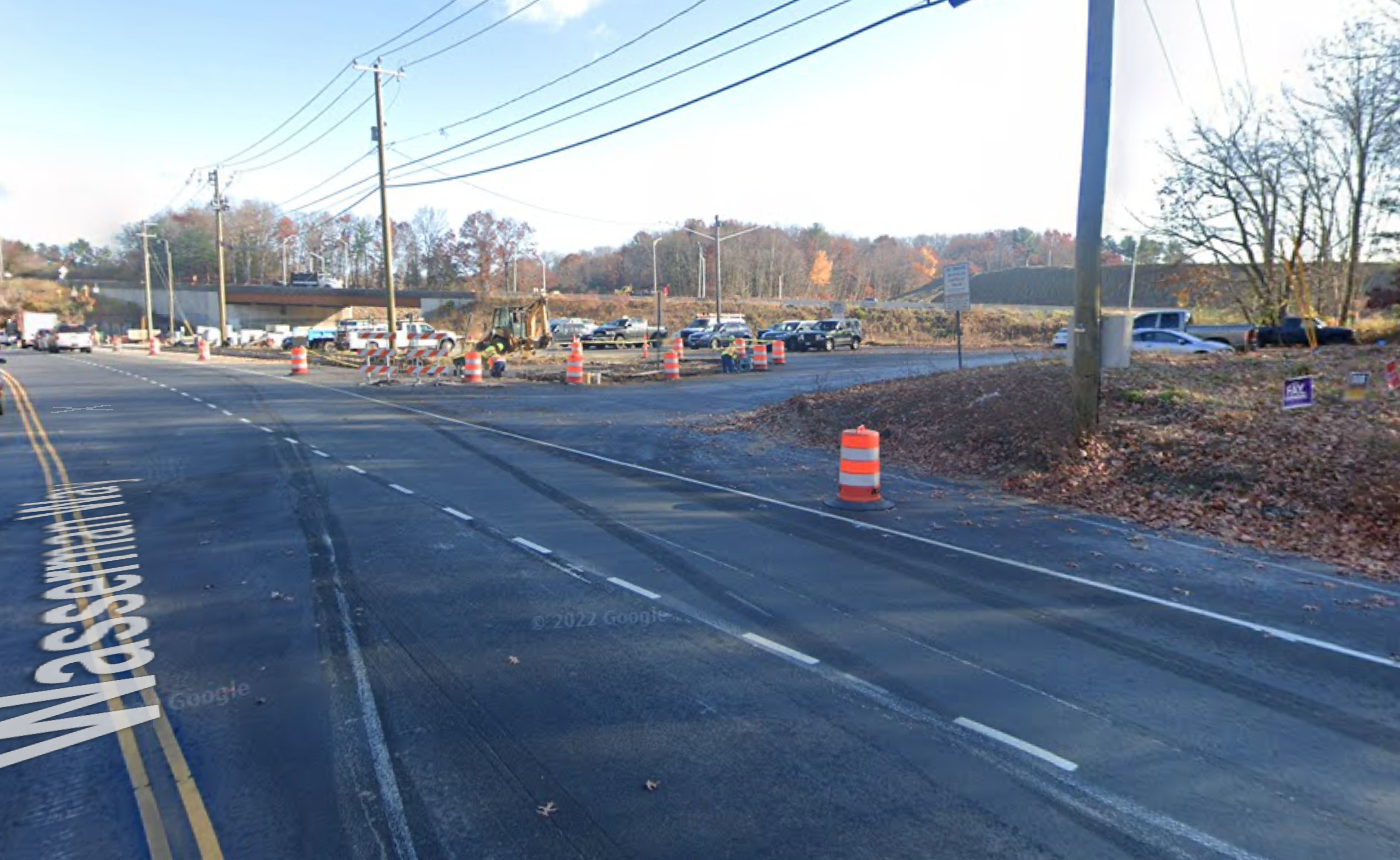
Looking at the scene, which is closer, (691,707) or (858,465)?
(691,707)

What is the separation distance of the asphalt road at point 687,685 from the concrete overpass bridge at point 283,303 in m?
95.4

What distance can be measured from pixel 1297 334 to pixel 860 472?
78.0ft

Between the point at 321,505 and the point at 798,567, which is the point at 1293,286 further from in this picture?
the point at 321,505

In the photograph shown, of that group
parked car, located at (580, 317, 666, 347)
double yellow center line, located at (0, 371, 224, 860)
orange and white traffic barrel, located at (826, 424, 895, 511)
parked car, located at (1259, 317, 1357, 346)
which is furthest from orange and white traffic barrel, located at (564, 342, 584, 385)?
parked car, located at (580, 317, 666, 347)

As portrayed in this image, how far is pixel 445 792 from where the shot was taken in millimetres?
3900

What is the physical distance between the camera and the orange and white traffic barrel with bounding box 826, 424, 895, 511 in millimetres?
10336

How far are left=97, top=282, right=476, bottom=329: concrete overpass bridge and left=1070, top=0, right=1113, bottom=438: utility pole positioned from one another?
9429cm

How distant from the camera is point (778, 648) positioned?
18.6ft

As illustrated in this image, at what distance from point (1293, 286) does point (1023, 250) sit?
150652 mm

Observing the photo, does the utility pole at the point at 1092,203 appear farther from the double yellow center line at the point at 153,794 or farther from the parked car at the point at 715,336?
the parked car at the point at 715,336

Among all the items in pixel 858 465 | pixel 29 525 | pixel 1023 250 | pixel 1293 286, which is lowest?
pixel 29 525

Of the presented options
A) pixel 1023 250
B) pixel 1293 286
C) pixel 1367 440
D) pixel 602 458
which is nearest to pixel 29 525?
pixel 602 458

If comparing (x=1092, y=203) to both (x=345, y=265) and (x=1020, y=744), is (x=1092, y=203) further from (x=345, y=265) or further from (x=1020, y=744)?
(x=345, y=265)

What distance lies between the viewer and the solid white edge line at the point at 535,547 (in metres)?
8.14
